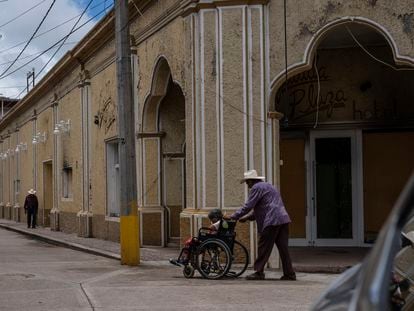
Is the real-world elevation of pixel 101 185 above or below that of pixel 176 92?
below

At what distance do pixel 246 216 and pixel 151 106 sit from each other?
259 inches

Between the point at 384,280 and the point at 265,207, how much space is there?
833 centimetres

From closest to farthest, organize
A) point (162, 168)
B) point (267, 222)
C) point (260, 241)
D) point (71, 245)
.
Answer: point (267, 222) < point (260, 241) < point (162, 168) < point (71, 245)

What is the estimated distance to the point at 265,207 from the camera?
10.6 meters

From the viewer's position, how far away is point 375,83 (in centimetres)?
1435

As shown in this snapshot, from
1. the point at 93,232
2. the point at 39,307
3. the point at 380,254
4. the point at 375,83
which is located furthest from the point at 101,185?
the point at 380,254

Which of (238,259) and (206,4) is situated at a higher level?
(206,4)

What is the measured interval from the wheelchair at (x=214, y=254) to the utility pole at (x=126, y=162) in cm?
224

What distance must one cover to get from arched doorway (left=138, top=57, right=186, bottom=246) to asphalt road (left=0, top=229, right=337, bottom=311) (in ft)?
10.9

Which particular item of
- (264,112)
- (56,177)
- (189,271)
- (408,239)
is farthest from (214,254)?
(56,177)

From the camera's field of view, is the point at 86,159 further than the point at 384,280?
Yes

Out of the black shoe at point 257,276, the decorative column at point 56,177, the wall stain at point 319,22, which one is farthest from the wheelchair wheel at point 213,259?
the decorative column at point 56,177

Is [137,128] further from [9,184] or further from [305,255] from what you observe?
[9,184]

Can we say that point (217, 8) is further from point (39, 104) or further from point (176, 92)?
point (39, 104)
